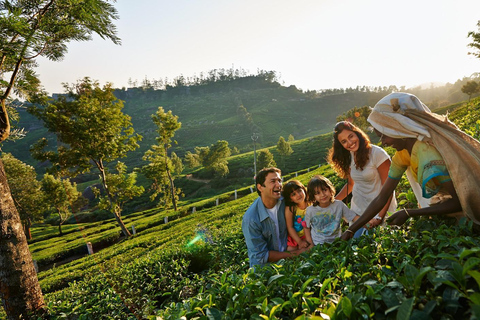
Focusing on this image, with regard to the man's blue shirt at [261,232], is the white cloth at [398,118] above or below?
above

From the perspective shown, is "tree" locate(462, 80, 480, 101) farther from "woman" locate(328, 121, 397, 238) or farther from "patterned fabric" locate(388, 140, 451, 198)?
"patterned fabric" locate(388, 140, 451, 198)

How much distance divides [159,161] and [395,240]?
70.9 ft

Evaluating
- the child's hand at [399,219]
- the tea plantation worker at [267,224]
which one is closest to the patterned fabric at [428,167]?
the child's hand at [399,219]

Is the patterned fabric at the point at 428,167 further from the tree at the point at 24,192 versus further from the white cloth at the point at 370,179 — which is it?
the tree at the point at 24,192

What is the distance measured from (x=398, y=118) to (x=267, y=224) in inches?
86.2

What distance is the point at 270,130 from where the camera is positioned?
11119cm

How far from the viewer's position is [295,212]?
12.7ft

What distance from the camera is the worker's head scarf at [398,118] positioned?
75.7 inches

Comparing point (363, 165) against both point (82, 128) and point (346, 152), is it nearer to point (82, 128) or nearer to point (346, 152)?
point (346, 152)

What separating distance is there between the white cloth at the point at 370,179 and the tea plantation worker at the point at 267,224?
1032mm

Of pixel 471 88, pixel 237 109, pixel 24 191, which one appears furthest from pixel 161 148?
pixel 237 109

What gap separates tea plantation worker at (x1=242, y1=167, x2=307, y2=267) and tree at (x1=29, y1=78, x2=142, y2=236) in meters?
14.6

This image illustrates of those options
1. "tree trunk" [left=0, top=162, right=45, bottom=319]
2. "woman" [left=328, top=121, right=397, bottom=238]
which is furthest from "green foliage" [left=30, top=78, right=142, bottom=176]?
"woman" [left=328, top=121, right=397, bottom=238]

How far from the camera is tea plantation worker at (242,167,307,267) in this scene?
10.9 feet
